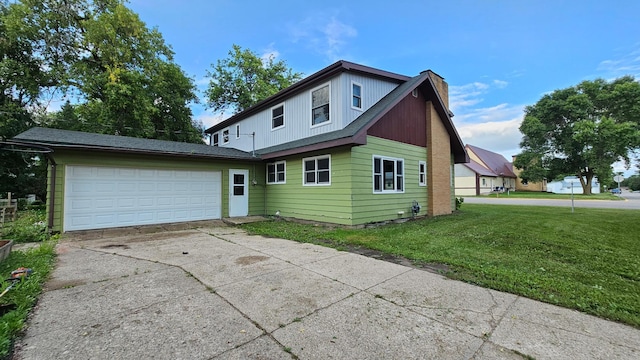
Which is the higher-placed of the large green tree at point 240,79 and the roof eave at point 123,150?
the large green tree at point 240,79

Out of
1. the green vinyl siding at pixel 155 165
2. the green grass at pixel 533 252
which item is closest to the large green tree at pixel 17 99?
the green vinyl siding at pixel 155 165

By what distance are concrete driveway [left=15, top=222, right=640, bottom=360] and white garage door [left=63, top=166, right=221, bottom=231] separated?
4235 mm

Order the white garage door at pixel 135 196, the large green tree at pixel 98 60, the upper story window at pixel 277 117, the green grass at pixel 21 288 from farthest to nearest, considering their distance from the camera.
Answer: the large green tree at pixel 98 60 < the upper story window at pixel 277 117 < the white garage door at pixel 135 196 < the green grass at pixel 21 288

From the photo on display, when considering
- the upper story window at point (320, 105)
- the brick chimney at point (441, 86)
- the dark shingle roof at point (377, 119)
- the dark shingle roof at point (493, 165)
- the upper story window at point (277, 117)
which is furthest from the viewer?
the dark shingle roof at point (493, 165)

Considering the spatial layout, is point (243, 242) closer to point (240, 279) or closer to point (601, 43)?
point (240, 279)

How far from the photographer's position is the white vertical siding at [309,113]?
9281 millimetres

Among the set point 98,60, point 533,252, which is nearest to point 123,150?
point 533,252

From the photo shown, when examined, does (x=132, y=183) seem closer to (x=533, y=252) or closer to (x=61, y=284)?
(x=61, y=284)

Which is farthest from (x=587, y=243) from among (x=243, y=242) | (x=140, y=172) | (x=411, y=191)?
(x=140, y=172)

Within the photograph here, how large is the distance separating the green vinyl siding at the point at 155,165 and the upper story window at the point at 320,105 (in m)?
3.63

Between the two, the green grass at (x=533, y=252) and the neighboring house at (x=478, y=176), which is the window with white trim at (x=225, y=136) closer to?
the green grass at (x=533, y=252)

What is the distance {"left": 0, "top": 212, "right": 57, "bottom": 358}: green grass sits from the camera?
251 cm

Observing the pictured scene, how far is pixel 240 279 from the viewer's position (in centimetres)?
412

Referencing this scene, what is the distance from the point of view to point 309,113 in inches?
411
